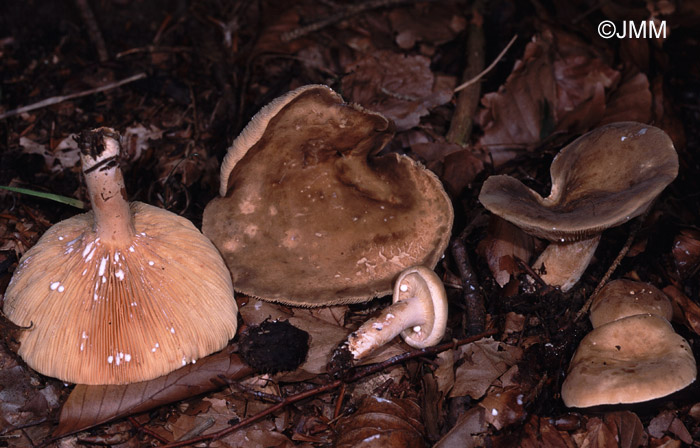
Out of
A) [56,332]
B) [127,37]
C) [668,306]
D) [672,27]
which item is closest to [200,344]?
[56,332]

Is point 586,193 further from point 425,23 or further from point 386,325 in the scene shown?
point 425,23

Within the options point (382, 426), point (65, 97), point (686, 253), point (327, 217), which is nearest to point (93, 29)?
point (65, 97)

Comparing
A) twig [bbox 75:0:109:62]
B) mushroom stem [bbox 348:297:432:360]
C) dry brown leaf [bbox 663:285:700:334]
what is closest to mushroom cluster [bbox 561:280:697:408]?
dry brown leaf [bbox 663:285:700:334]

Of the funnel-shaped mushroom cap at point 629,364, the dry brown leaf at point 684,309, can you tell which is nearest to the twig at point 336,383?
the funnel-shaped mushroom cap at point 629,364

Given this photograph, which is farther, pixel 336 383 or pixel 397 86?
pixel 397 86

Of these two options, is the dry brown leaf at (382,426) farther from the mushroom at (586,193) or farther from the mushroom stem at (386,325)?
the mushroom at (586,193)

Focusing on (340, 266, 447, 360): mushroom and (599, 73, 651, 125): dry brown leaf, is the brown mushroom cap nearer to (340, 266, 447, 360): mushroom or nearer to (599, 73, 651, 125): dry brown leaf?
(340, 266, 447, 360): mushroom
